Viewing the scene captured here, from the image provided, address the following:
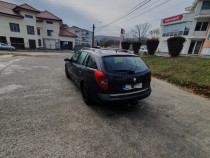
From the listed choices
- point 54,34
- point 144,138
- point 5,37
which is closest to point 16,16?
point 5,37

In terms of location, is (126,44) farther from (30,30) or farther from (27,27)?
(27,27)

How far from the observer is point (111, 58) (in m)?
2.84

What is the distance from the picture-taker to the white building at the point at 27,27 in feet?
73.4

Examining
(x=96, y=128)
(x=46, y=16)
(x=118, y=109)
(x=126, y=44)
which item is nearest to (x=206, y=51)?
(x=126, y=44)

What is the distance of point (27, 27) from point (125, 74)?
31315 mm

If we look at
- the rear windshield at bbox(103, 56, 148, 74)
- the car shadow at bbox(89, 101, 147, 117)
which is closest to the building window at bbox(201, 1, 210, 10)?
the rear windshield at bbox(103, 56, 148, 74)

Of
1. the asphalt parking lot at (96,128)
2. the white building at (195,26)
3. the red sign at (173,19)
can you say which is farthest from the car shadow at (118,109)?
the red sign at (173,19)

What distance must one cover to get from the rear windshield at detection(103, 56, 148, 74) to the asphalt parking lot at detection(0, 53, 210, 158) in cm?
118

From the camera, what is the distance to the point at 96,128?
228 cm

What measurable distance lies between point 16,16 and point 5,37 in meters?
5.10

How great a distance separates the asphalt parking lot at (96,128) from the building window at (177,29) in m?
23.6

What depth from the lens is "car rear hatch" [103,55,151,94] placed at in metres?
2.50

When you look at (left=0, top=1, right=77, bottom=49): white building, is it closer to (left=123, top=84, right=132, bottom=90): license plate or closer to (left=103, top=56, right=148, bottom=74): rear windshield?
(left=103, top=56, right=148, bottom=74): rear windshield

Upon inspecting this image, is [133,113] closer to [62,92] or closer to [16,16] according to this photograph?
[62,92]
